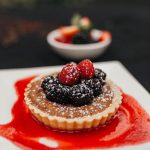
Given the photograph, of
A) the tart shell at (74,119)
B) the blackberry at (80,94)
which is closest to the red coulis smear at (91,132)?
the tart shell at (74,119)

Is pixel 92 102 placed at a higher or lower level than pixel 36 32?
higher

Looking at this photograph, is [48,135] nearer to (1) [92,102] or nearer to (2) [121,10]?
(1) [92,102]

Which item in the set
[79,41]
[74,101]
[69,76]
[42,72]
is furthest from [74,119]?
[79,41]

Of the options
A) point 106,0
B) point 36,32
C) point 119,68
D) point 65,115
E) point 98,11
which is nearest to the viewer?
point 65,115

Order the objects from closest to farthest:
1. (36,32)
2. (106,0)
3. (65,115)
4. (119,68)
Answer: (65,115), (119,68), (36,32), (106,0)

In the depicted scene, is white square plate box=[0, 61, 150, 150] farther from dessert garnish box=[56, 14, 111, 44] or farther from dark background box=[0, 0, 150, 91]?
dessert garnish box=[56, 14, 111, 44]

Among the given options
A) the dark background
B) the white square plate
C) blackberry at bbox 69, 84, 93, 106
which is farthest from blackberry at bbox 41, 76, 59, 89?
the dark background

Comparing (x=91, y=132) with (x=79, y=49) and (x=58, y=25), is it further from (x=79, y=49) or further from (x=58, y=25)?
(x=58, y=25)

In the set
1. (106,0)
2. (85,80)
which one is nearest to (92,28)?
(85,80)
